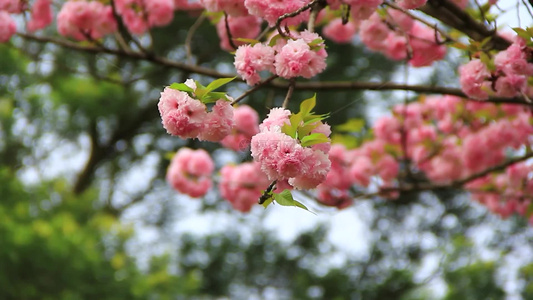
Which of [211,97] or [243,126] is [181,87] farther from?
[243,126]

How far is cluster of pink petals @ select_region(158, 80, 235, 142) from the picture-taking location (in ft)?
3.43

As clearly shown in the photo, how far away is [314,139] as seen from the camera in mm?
976

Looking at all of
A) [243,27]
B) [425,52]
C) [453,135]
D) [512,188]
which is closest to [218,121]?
[243,27]

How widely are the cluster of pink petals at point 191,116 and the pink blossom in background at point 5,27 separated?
137cm

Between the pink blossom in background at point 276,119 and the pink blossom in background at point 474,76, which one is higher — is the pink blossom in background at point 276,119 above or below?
below

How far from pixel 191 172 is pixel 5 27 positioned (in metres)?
1.01

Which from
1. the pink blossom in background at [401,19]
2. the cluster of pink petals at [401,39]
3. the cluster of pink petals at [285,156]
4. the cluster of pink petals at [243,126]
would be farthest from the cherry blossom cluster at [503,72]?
the cluster of pink petals at [243,126]

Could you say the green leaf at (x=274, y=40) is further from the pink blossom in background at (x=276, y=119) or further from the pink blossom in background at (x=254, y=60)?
the pink blossom in background at (x=276, y=119)

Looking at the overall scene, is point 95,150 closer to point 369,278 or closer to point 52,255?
point 52,255

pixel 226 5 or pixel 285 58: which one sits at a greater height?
pixel 226 5

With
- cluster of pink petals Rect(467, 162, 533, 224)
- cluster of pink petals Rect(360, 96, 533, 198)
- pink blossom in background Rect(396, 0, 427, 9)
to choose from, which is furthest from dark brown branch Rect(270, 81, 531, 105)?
cluster of pink petals Rect(467, 162, 533, 224)

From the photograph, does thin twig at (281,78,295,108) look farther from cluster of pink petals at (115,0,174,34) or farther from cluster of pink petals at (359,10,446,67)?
cluster of pink petals at (115,0,174,34)

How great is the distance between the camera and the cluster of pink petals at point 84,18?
224 cm

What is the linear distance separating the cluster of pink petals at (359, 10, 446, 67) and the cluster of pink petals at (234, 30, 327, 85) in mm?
717
